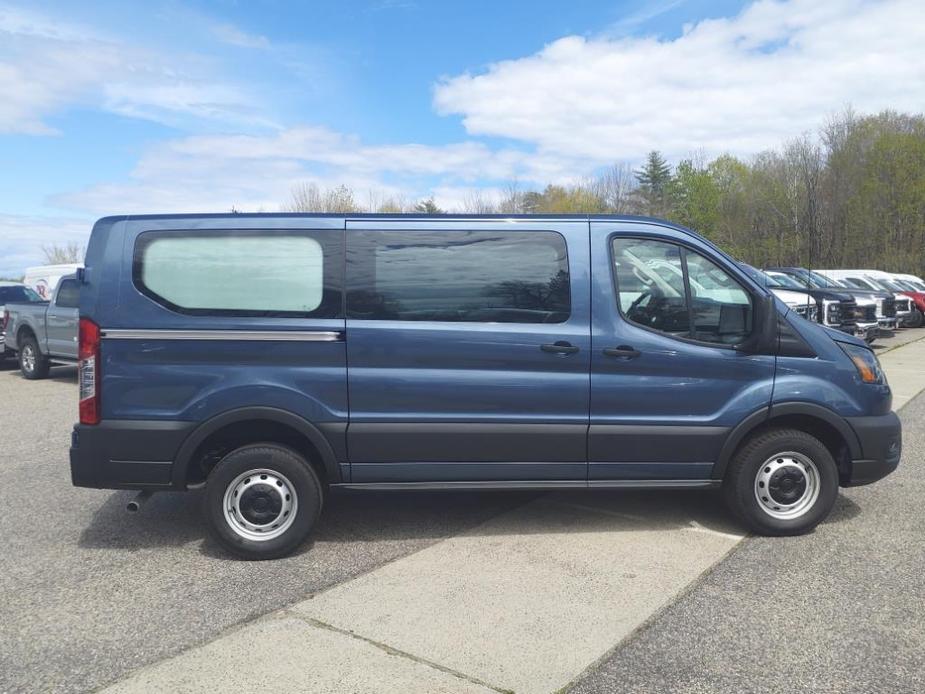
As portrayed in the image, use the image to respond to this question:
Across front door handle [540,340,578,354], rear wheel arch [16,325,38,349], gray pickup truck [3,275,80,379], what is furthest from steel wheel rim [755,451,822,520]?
rear wheel arch [16,325,38,349]

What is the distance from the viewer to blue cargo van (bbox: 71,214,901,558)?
4.32 m

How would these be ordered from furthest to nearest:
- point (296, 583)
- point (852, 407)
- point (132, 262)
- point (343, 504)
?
point (343, 504) < point (852, 407) < point (132, 262) < point (296, 583)

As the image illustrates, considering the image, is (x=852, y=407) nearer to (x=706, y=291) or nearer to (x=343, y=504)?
(x=706, y=291)

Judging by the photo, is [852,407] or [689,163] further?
[689,163]

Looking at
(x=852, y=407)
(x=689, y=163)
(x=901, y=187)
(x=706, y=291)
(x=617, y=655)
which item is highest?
(x=689, y=163)

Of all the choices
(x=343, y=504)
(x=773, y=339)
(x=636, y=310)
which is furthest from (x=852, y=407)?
(x=343, y=504)

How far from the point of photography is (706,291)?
464 centimetres

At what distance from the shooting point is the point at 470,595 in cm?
390

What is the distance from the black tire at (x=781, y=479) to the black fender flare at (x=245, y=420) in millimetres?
2497

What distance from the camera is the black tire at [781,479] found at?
4652 mm

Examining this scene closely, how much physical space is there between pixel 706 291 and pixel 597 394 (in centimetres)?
96

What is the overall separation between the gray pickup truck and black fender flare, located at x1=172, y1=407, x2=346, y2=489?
904 cm

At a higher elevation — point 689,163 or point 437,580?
point 689,163

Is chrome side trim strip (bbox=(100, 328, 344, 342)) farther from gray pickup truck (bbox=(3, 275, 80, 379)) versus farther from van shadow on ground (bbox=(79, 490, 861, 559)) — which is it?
gray pickup truck (bbox=(3, 275, 80, 379))
